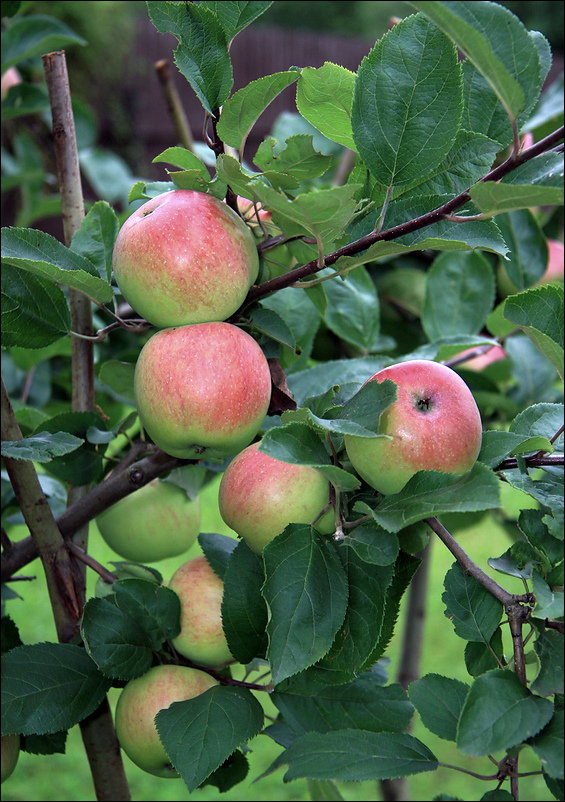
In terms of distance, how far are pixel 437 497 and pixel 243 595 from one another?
0.19 meters

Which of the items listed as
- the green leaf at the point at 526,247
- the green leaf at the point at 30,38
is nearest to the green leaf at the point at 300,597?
the green leaf at the point at 526,247

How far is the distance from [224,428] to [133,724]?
0.26 metres

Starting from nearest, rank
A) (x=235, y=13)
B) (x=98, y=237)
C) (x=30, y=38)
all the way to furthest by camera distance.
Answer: (x=235, y=13)
(x=98, y=237)
(x=30, y=38)

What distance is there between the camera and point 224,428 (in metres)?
0.45

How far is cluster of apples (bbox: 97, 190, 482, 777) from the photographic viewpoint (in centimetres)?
42

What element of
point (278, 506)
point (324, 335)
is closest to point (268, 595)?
point (278, 506)

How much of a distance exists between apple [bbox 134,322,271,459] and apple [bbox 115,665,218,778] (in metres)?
0.20

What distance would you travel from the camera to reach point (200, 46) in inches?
17.0

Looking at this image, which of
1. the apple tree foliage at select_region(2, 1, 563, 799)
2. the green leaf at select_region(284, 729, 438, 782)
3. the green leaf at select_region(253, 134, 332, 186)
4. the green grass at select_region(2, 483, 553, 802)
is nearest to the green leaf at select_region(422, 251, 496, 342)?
the apple tree foliage at select_region(2, 1, 563, 799)

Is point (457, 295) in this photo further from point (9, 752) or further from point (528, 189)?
point (9, 752)

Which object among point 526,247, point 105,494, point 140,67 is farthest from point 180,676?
point 140,67

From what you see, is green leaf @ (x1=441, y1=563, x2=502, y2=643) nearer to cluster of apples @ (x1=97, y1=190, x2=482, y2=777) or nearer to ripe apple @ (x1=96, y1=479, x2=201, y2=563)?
cluster of apples @ (x1=97, y1=190, x2=482, y2=777)

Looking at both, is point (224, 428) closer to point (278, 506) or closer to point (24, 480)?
point (278, 506)

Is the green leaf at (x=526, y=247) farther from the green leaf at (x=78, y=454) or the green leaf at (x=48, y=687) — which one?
the green leaf at (x=48, y=687)
